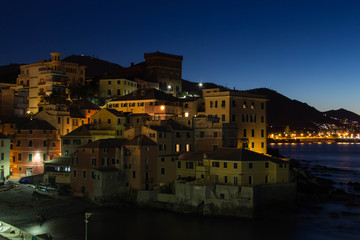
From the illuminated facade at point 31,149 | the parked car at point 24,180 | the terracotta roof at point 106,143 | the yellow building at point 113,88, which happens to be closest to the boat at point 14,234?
the terracotta roof at point 106,143

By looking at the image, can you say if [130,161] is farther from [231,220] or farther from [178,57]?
[178,57]

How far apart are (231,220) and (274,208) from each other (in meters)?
7.01

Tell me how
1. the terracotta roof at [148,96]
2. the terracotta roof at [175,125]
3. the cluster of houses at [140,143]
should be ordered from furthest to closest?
1. the terracotta roof at [148,96]
2. the terracotta roof at [175,125]
3. the cluster of houses at [140,143]

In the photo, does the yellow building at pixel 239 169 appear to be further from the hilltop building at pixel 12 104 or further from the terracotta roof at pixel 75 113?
the hilltop building at pixel 12 104

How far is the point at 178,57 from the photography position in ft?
382

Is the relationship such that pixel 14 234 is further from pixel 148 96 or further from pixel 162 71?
pixel 162 71

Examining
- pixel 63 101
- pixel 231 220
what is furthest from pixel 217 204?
pixel 63 101

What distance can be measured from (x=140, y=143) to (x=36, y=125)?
2140cm

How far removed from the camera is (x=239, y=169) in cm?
5269

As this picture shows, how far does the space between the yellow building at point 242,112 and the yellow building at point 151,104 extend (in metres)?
7.23

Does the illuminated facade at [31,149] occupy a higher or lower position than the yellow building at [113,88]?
lower

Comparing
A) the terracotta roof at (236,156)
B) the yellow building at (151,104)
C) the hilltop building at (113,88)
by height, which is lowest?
the terracotta roof at (236,156)

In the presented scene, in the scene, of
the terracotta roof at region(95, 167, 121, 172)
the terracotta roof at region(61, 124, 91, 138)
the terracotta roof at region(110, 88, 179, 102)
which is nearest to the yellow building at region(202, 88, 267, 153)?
the terracotta roof at region(110, 88, 179, 102)

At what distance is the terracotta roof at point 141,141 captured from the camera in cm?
5925
